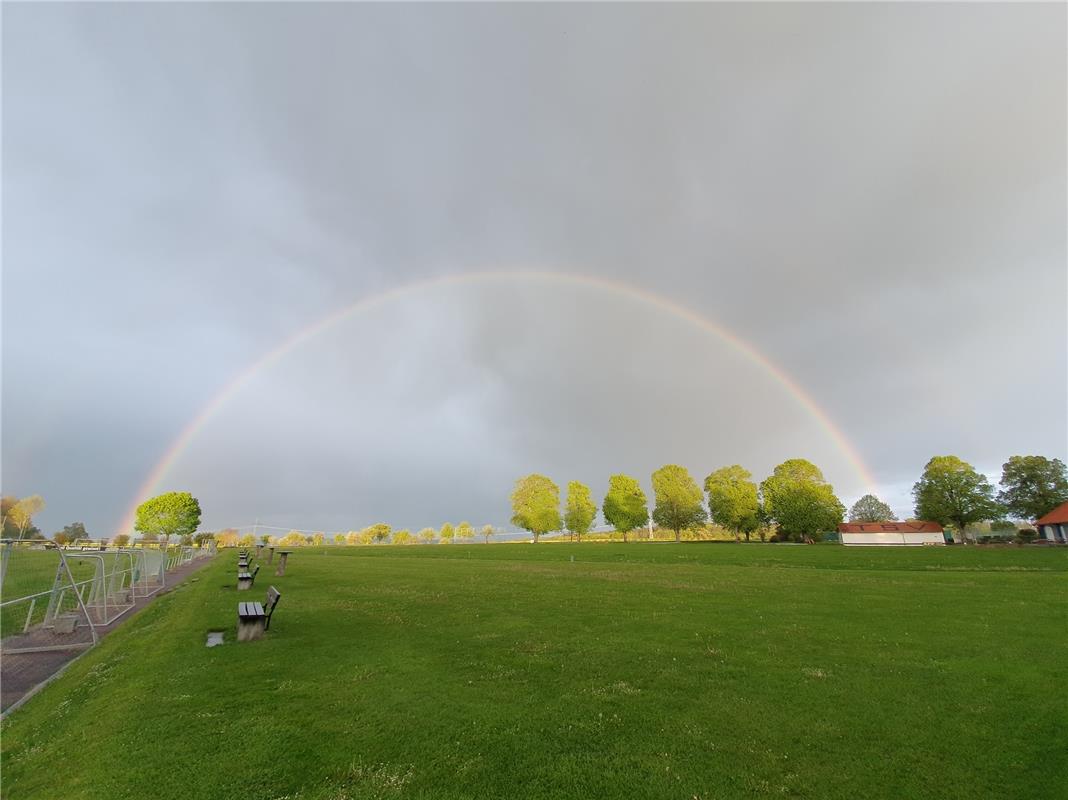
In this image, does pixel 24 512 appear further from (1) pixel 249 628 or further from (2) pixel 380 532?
(1) pixel 249 628

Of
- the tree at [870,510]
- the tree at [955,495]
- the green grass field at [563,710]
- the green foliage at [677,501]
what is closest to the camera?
the green grass field at [563,710]

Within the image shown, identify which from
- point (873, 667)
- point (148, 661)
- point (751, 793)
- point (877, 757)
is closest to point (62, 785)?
point (148, 661)

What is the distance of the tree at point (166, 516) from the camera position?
117 m

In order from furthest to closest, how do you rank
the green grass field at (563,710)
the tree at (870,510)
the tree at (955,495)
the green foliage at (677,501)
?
the tree at (870,510) < the green foliage at (677,501) < the tree at (955,495) < the green grass field at (563,710)

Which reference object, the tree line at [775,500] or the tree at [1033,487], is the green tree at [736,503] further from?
the tree at [1033,487]

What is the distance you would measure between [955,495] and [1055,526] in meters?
13.4

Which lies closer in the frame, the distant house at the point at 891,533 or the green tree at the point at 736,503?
the distant house at the point at 891,533

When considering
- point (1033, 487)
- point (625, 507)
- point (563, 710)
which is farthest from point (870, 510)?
point (563, 710)

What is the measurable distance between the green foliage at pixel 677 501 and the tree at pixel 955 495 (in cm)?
4168

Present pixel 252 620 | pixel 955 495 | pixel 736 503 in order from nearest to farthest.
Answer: pixel 252 620 < pixel 955 495 < pixel 736 503

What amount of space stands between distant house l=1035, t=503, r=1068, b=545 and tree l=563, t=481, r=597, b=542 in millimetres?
78359

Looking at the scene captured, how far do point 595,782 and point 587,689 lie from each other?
3.13m

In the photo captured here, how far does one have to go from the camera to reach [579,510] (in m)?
119

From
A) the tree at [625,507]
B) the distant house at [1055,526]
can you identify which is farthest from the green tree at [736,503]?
the distant house at [1055,526]
